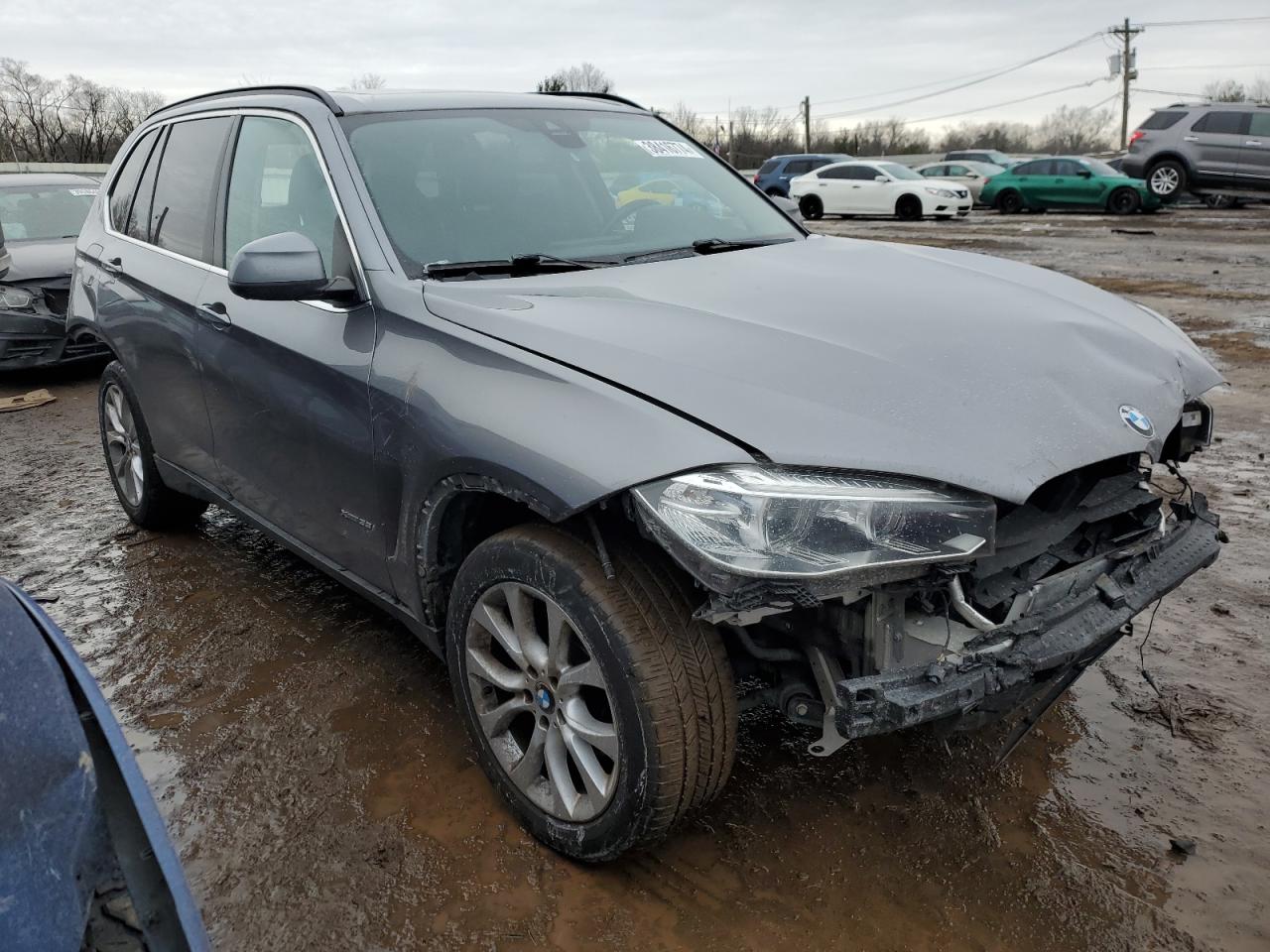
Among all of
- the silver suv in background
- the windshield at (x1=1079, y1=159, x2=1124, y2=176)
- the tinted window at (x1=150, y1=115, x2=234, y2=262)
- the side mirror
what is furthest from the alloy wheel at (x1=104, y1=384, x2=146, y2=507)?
the windshield at (x1=1079, y1=159, x2=1124, y2=176)

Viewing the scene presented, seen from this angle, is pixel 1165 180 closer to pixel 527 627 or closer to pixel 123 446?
pixel 123 446

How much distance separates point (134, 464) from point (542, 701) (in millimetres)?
3035

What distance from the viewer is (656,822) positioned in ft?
7.13

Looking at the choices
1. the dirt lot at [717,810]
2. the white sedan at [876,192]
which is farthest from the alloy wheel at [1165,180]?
the dirt lot at [717,810]

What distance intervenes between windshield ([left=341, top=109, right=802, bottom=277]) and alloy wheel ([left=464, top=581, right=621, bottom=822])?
98 centimetres

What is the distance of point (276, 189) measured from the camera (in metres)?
3.25

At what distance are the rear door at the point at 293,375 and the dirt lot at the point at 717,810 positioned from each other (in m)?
0.53

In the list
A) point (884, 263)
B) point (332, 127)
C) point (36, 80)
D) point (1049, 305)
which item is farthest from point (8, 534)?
point (36, 80)

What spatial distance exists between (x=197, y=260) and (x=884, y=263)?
2.40 meters

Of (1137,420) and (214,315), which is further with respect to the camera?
(214,315)

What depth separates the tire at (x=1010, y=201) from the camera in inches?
961

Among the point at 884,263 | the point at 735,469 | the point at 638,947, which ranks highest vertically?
the point at 884,263

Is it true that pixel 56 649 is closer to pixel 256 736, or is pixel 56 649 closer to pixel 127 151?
pixel 256 736

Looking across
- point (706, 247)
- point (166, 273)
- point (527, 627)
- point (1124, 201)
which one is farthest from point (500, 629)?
point (1124, 201)
